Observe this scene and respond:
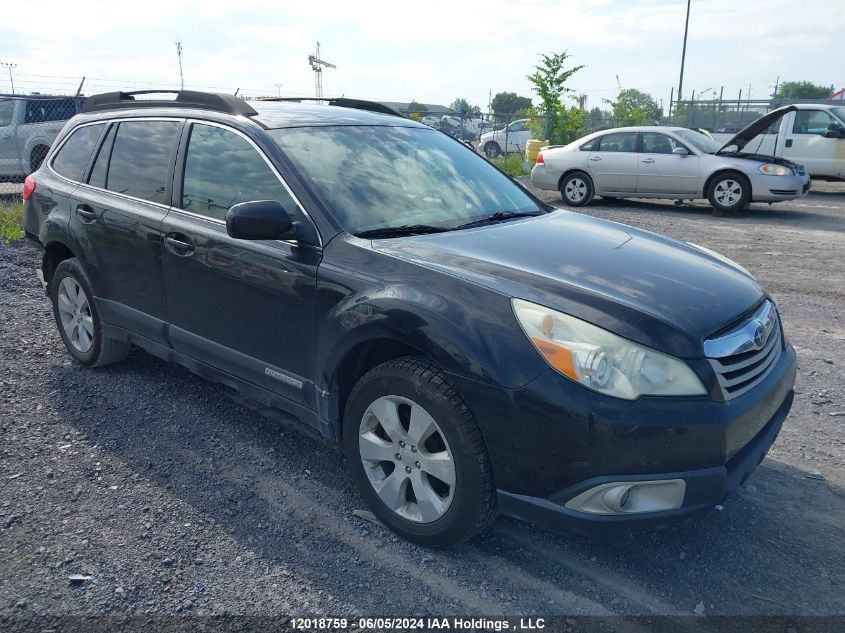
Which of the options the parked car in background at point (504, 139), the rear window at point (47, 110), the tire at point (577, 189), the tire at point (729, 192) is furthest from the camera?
the parked car in background at point (504, 139)

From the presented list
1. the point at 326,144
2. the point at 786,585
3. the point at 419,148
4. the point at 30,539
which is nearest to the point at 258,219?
the point at 326,144

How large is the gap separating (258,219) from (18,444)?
2.03 metres

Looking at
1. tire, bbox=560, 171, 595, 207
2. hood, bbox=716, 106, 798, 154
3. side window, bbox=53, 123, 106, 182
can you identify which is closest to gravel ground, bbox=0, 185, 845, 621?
side window, bbox=53, 123, 106, 182

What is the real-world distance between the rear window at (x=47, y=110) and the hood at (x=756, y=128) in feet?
39.3

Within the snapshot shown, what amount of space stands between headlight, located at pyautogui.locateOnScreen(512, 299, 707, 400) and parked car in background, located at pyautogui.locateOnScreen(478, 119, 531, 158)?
2605 centimetres

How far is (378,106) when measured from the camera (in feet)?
15.4

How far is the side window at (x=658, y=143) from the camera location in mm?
12930

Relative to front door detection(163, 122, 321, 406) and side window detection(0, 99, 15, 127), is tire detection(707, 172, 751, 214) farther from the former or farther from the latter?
side window detection(0, 99, 15, 127)

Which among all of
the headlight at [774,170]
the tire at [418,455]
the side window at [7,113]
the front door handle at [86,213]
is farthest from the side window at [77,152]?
the headlight at [774,170]

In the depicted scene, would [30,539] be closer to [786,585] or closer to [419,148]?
[419,148]

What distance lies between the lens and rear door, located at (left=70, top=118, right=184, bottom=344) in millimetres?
3982

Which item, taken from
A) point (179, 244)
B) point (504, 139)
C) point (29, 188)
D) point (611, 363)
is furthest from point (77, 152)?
point (504, 139)

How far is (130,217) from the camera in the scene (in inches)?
161

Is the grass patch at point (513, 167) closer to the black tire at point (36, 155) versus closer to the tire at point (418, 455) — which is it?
the black tire at point (36, 155)
